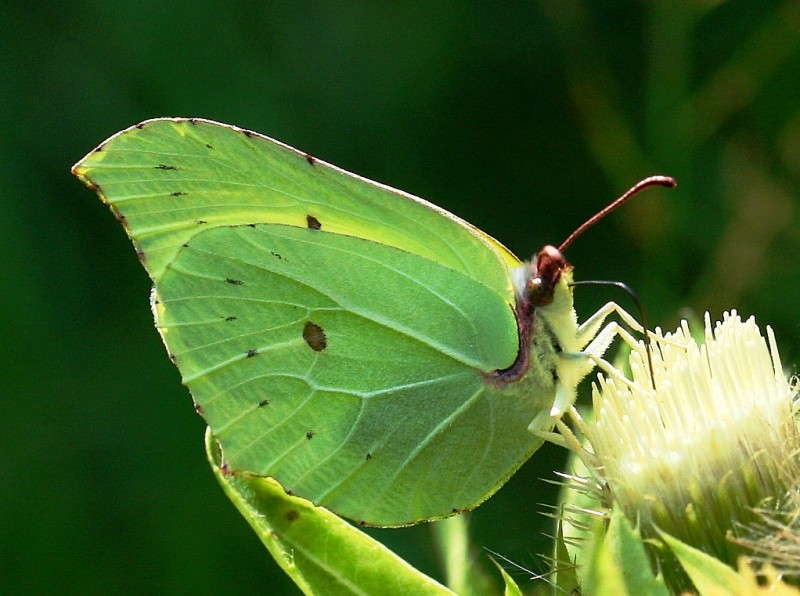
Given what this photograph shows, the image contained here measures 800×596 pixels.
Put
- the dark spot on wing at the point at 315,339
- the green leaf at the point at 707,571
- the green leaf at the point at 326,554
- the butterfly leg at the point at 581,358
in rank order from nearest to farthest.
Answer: the green leaf at the point at 707,571
the green leaf at the point at 326,554
the butterfly leg at the point at 581,358
the dark spot on wing at the point at 315,339

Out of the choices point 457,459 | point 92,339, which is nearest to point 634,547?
point 457,459

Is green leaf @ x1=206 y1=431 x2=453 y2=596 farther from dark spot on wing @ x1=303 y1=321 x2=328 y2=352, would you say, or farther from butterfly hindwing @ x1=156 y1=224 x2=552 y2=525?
dark spot on wing @ x1=303 y1=321 x2=328 y2=352

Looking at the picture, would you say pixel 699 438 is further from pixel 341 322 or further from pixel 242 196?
pixel 242 196

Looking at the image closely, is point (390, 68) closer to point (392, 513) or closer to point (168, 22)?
point (168, 22)

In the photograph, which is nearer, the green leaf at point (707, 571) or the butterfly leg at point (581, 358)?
the green leaf at point (707, 571)

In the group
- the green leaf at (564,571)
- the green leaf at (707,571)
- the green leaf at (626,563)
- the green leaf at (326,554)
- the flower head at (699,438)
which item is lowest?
the green leaf at (326,554)

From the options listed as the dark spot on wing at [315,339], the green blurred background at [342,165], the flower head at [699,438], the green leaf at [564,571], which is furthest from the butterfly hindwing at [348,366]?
the green blurred background at [342,165]

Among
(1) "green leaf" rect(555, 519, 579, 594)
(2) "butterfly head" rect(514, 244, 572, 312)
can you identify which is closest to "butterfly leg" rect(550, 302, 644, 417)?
(2) "butterfly head" rect(514, 244, 572, 312)

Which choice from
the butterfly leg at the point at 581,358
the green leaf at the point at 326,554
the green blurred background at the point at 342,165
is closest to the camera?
the green leaf at the point at 326,554

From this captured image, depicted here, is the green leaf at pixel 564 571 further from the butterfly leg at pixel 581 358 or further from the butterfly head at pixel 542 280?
the butterfly head at pixel 542 280
